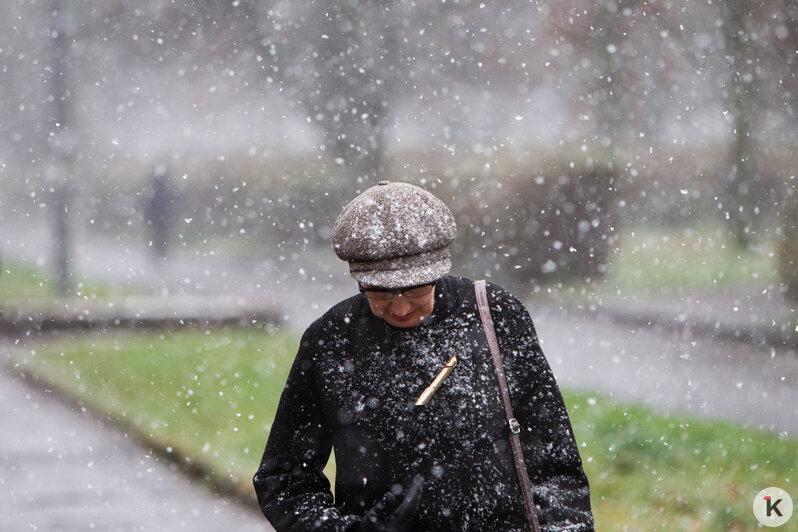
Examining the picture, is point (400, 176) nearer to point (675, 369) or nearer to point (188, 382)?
point (675, 369)

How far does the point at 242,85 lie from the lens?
13.4 meters

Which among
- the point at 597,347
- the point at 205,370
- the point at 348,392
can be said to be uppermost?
the point at 597,347

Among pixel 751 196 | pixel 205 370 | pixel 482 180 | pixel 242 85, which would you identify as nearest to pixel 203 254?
pixel 242 85

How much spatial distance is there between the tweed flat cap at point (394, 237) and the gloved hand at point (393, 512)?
45cm

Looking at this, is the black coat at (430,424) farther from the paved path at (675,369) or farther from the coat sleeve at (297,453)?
the paved path at (675,369)

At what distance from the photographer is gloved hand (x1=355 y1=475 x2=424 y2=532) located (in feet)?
6.64

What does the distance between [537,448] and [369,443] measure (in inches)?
15.3

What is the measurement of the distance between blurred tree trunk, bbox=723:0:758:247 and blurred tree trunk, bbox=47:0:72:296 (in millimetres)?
6987

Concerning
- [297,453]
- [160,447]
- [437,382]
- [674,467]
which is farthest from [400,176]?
[437,382]

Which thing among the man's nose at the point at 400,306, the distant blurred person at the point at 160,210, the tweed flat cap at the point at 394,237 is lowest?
the man's nose at the point at 400,306

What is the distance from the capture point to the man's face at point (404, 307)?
2.17 metres

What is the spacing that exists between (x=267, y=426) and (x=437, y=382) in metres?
4.92

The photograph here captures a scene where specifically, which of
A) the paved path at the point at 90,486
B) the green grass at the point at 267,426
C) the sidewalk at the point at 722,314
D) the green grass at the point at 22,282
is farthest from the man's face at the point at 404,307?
the green grass at the point at 22,282

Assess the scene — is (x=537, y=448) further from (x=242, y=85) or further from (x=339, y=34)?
(x=242, y=85)
